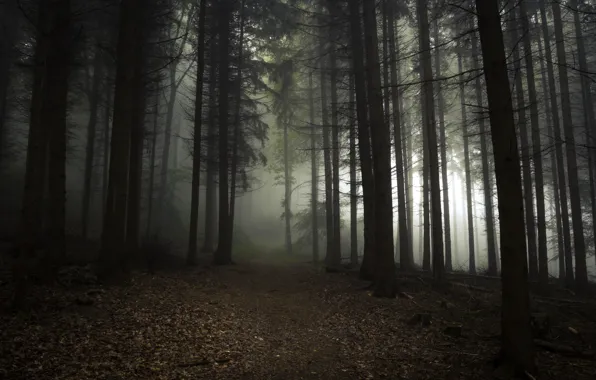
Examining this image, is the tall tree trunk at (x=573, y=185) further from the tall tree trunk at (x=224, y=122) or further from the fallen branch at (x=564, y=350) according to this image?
the tall tree trunk at (x=224, y=122)

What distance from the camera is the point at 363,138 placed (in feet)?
43.1

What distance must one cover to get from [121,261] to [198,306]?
3.13 meters

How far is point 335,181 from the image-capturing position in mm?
18422

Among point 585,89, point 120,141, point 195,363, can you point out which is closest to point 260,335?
point 195,363

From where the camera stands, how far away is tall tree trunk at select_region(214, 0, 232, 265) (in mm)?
17025

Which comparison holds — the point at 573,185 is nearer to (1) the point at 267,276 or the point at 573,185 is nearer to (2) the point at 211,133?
(1) the point at 267,276

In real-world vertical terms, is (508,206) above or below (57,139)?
below

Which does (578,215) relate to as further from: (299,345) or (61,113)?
(61,113)

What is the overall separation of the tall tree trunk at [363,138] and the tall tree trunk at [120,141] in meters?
7.54

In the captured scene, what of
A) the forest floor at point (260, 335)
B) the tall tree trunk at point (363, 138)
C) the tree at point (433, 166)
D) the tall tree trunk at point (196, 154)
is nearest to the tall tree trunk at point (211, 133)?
the tall tree trunk at point (196, 154)

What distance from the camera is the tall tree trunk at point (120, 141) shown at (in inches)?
389

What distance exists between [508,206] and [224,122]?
1396 centimetres

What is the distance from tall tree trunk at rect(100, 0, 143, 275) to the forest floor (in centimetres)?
140

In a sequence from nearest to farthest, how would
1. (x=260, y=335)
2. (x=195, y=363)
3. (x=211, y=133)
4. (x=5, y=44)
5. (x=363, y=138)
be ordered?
(x=195, y=363)
(x=260, y=335)
(x=363, y=138)
(x=5, y=44)
(x=211, y=133)
